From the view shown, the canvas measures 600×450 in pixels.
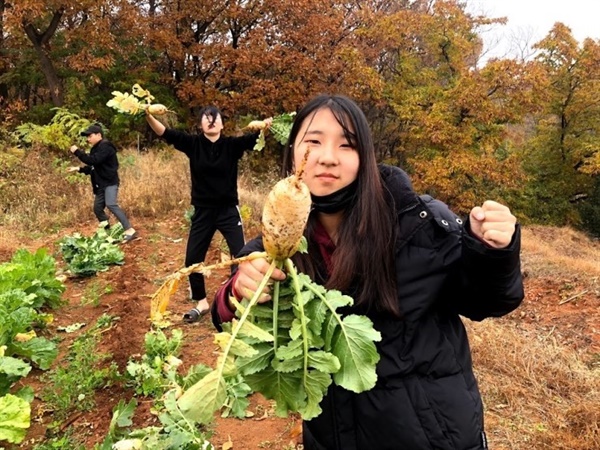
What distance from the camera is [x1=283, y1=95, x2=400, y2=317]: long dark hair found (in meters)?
1.60

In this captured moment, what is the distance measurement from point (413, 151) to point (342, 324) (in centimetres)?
2036

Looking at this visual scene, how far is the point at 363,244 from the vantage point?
1617mm

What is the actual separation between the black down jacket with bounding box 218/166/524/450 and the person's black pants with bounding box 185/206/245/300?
10.8ft

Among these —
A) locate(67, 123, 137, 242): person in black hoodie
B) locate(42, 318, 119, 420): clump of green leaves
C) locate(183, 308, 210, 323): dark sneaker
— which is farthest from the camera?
locate(67, 123, 137, 242): person in black hoodie

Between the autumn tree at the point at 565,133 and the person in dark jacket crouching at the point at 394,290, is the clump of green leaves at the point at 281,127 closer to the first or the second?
the person in dark jacket crouching at the point at 394,290

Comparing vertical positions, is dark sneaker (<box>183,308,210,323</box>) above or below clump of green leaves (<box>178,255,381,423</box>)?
below

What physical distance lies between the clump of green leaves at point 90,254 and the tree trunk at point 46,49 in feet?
29.7

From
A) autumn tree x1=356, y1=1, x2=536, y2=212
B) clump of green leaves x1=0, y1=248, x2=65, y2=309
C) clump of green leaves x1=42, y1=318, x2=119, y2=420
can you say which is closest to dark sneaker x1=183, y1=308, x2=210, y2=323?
clump of green leaves x1=42, y1=318, x2=119, y2=420

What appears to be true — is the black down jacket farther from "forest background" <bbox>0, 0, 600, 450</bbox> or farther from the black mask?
"forest background" <bbox>0, 0, 600, 450</bbox>

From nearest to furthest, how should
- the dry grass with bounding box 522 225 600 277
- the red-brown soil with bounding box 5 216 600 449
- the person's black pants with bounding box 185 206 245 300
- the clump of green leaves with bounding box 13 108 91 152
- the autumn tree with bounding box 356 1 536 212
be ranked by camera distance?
the red-brown soil with bounding box 5 216 600 449, the person's black pants with bounding box 185 206 245 300, the dry grass with bounding box 522 225 600 277, the clump of green leaves with bounding box 13 108 91 152, the autumn tree with bounding box 356 1 536 212

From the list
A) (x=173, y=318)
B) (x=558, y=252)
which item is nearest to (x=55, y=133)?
(x=173, y=318)

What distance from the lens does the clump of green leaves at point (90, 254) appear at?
23.2ft

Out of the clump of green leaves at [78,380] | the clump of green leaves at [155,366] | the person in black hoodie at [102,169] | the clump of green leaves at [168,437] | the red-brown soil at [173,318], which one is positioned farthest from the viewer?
the person in black hoodie at [102,169]

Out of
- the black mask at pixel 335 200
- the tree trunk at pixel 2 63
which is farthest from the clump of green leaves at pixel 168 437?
the tree trunk at pixel 2 63
